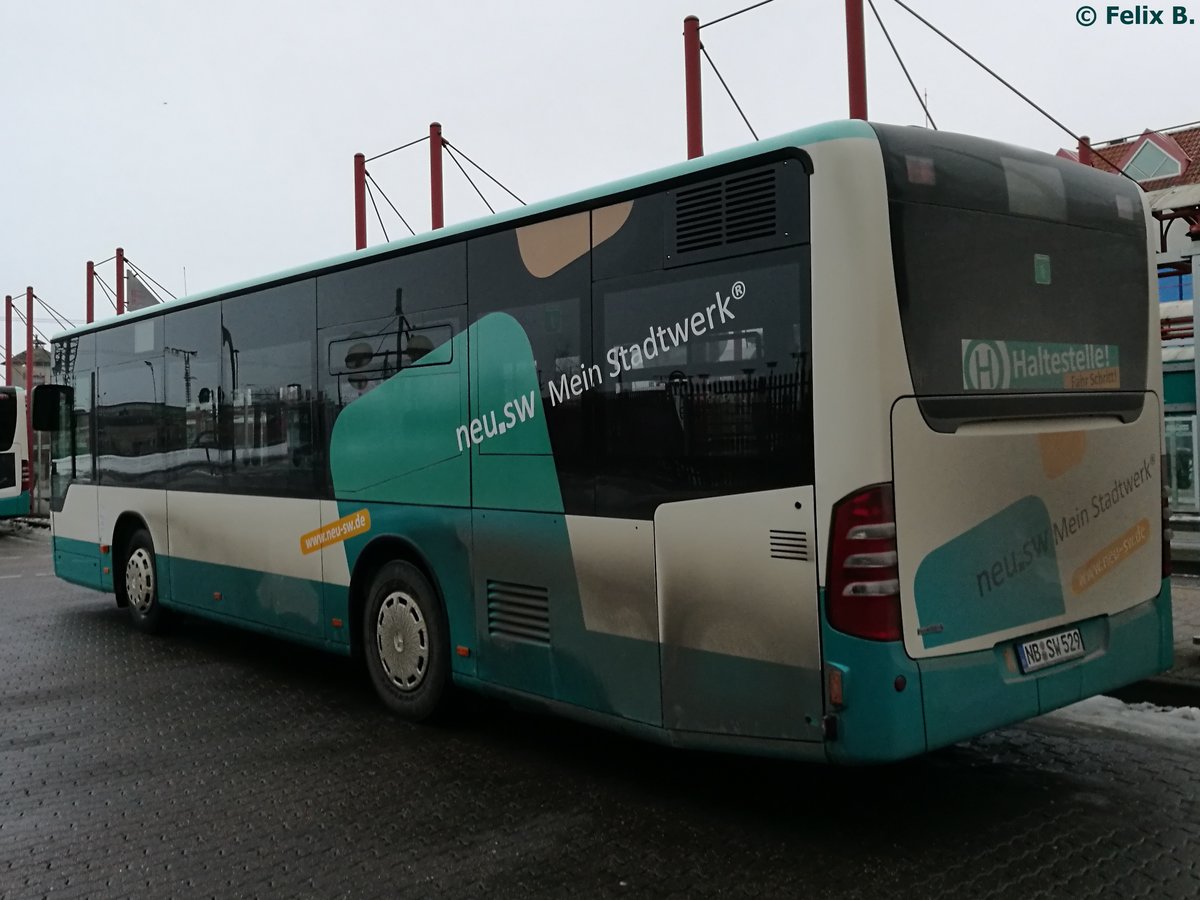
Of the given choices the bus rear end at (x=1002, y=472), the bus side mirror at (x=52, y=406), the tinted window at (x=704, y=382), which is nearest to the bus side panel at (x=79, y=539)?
the bus side mirror at (x=52, y=406)

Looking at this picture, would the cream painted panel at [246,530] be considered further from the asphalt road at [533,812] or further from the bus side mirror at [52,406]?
the bus side mirror at [52,406]

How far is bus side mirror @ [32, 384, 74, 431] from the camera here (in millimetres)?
11492

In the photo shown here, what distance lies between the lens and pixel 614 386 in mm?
5371

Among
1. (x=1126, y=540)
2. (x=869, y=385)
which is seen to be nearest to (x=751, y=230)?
(x=869, y=385)

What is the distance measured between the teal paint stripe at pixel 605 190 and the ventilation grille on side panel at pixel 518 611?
6.44ft

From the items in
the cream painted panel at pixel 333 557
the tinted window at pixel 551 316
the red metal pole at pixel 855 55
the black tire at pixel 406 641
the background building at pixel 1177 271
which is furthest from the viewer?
the background building at pixel 1177 271

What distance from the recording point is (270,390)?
8.19 metres

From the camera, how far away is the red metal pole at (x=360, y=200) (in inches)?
934

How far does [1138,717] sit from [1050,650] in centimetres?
206

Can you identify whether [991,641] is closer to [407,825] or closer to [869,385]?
[869,385]

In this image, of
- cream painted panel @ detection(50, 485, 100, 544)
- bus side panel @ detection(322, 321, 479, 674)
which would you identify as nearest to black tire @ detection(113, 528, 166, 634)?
cream painted panel @ detection(50, 485, 100, 544)

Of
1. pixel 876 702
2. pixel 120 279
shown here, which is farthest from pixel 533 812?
pixel 120 279

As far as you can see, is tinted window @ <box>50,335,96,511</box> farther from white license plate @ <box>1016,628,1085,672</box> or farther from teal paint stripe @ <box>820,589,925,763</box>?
white license plate @ <box>1016,628,1085,672</box>

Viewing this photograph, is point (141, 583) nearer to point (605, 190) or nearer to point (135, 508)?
point (135, 508)
